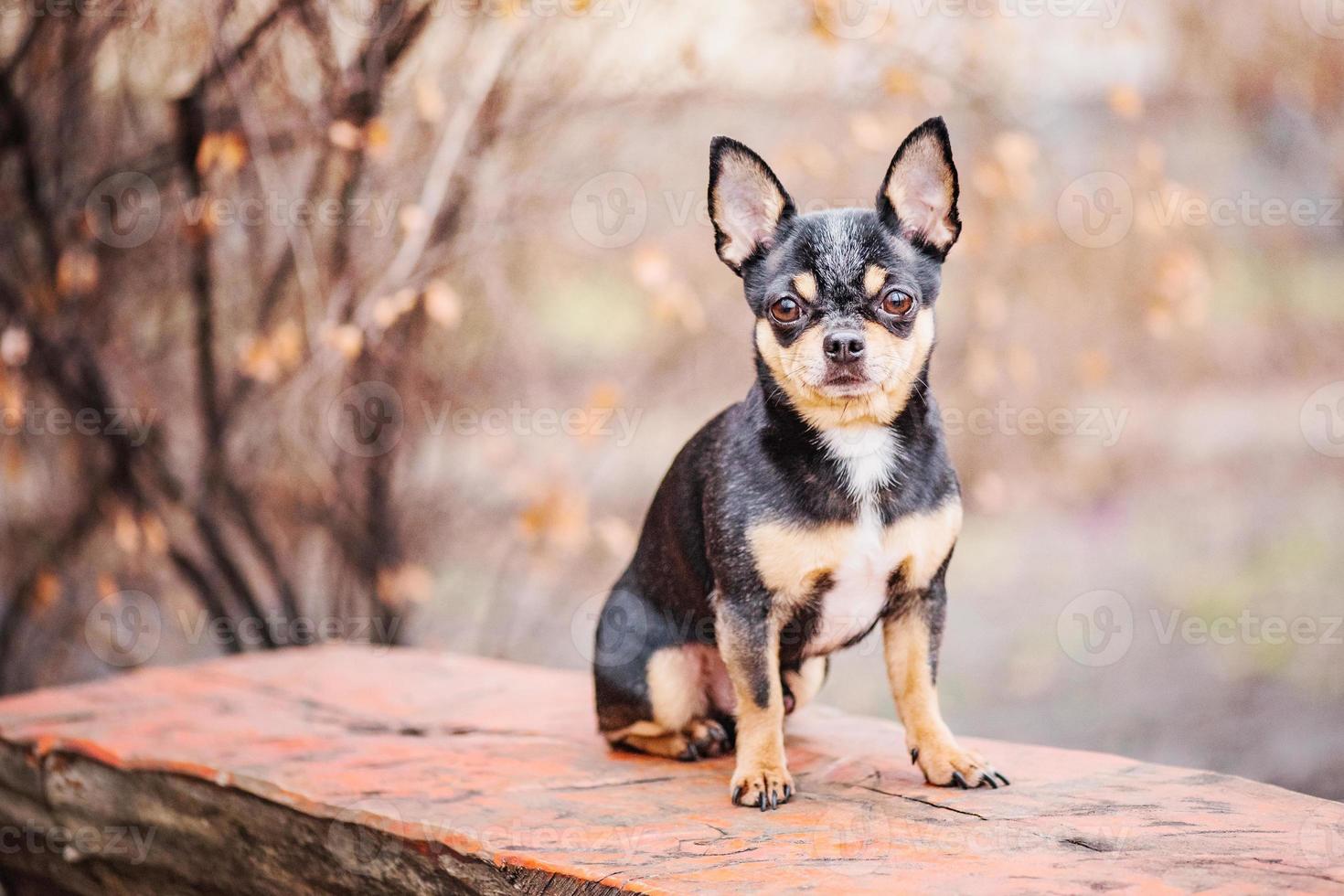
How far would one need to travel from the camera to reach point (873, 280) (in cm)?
248

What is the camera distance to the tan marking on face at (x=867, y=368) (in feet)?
8.04

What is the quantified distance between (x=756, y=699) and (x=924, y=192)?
117 cm

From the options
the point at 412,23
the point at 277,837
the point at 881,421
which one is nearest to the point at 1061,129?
the point at 412,23

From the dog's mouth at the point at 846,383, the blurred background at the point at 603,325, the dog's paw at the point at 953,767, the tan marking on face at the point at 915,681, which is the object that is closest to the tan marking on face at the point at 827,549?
the tan marking on face at the point at 915,681

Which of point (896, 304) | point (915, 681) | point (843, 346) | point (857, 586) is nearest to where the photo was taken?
point (843, 346)

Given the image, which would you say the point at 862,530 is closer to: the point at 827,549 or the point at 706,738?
the point at 827,549

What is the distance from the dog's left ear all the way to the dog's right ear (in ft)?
0.74

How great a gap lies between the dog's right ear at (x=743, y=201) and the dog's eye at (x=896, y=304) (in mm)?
312

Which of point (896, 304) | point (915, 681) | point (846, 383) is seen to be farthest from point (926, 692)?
point (896, 304)

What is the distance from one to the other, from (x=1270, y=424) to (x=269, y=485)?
4.87m

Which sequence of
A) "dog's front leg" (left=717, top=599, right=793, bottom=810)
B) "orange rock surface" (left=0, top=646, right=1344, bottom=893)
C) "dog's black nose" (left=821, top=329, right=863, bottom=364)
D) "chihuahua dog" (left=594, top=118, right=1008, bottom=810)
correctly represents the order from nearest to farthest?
"orange rock surface" (left=0, top=646, right=1344, bottom=893) < "dog's black nose" (left=821, top=329, right=863, bottom=364) < "chihuahua dog" (left=594, top=118, right=1008, bottom=810) < "dog's front leg" (left=717, top=599, right=793, bottom=810)

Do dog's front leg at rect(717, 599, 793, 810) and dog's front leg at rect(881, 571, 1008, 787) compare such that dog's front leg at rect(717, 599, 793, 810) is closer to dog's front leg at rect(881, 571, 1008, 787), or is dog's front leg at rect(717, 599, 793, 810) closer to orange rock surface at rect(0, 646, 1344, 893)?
orange rock surface at rect(0, 646, 1344, 893)

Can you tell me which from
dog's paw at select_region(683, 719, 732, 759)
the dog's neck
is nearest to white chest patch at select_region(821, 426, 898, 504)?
the dog's neck

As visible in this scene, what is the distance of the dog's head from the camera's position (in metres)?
2.46
